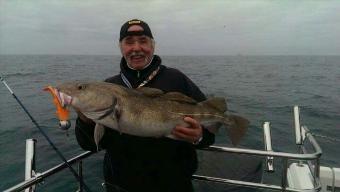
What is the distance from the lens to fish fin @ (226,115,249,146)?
376 centimetres

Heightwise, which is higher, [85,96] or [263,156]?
[85,96]

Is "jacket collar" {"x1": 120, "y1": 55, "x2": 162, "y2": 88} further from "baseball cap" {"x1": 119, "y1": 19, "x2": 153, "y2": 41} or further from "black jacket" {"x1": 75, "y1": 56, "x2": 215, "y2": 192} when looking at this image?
"baseball cap" {"x1": 119, "y1": 19, "x2": 153, "y2": 41}

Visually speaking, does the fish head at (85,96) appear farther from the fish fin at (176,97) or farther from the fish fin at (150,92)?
the fish fin at (176,97)

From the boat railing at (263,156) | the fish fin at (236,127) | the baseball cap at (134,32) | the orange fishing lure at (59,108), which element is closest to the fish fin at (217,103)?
the fish fin at (236,127)

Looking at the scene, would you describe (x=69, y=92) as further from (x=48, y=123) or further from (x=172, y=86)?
(x=48, y=123)

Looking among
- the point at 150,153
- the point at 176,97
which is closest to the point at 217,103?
the point at 176,97

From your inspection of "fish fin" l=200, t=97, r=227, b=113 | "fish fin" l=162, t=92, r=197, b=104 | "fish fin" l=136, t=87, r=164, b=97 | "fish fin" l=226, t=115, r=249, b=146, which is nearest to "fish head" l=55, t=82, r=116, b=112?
"fish fin" l=136, t=87, r=164, b=97

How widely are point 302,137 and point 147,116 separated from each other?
101 inches

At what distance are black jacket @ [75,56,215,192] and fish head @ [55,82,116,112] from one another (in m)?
0.43

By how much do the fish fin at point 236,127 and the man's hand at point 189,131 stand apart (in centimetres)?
55

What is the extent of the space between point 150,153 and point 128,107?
628 mm

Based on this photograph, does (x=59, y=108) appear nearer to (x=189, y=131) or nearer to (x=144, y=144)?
(x=144, y=144)

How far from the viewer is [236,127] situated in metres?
3.79

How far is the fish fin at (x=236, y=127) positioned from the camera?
3.76m
